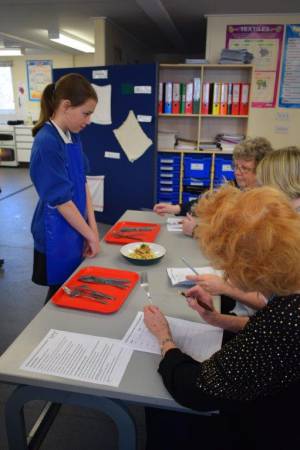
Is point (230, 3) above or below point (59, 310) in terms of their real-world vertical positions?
above

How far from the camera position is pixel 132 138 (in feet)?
12.6

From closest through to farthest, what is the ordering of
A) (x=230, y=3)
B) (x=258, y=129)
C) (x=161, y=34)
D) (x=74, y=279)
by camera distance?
1. (x=74, y=279)
2. (x=230, y=3)
3. (x=258, y=129)
4. (x=161, y=34)

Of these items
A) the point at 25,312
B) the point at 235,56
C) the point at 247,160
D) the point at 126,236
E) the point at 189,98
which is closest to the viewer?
the point at 126,236

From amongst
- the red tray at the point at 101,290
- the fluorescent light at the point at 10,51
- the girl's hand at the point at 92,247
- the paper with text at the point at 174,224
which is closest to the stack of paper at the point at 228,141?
the paper with text at the point at 174,224

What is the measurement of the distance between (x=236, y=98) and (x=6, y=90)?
22.2ft

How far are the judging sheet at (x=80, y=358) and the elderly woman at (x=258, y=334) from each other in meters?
0.17

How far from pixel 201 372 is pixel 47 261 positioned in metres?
1.03

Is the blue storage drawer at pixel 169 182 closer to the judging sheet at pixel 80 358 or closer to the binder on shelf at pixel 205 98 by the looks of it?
the binder on shelf at pixel 205 98

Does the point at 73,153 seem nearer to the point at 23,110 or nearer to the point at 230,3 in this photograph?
the point at 230,3

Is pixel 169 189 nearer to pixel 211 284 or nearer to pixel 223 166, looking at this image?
pixel 223 166

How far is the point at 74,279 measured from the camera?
146cm

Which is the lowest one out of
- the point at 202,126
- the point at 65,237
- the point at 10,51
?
the point at 65,237

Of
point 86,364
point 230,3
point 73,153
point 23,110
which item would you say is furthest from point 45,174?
point 23,110

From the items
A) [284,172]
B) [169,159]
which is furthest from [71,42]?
[284,172]
